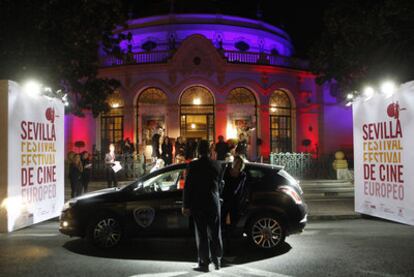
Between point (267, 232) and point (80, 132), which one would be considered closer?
point (267, 232)

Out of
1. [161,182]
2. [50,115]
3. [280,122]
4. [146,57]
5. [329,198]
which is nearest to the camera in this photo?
[161,182]

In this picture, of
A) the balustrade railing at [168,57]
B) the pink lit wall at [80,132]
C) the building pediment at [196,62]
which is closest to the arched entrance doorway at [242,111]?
the building pediment at [196,62]

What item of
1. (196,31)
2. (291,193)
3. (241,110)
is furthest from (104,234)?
(196,31)

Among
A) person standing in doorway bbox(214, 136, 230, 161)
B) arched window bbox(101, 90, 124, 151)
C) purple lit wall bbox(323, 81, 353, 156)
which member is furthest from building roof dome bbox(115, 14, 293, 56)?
person standing in doorway bbox(214, 136, 230, 161)

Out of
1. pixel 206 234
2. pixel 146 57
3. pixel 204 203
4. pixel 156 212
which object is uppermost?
pixel 146 57

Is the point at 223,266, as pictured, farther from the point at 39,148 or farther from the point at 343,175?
the point at 343,175

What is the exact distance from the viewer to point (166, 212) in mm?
8391

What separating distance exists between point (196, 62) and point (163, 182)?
1841cm

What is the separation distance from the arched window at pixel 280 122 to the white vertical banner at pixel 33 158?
57.4 feet

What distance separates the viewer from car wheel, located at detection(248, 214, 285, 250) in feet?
27.5

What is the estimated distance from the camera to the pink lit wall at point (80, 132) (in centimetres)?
2862

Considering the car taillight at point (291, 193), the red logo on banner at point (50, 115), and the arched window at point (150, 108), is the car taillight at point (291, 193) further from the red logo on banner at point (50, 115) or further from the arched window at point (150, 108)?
the arched window at point (150, 108)

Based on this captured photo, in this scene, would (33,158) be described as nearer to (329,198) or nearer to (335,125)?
(329,198)

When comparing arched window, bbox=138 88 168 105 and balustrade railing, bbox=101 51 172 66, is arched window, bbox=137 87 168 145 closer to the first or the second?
arched window, bbox=138 88 168 105
